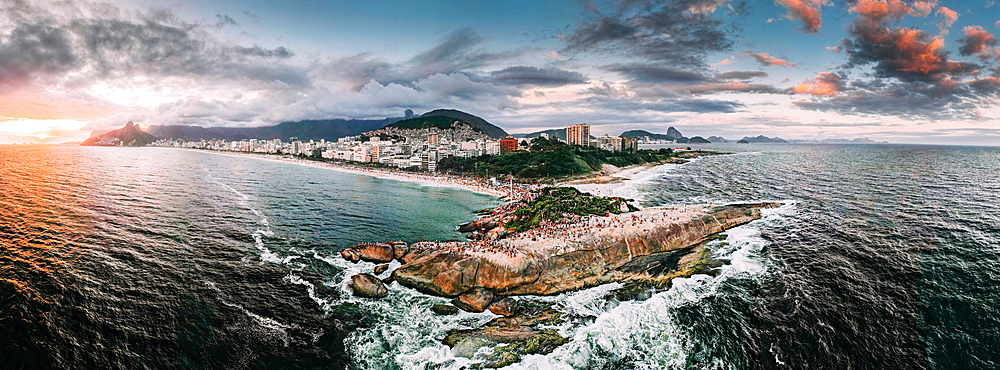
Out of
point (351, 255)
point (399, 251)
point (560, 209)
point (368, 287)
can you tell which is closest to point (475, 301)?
point (368, 287)

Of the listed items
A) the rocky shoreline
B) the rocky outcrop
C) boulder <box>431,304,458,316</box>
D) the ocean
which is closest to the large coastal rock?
the rocky shoreline

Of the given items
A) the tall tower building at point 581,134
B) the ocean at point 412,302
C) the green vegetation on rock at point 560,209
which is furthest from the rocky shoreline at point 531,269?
the tall tower building at point 581,134

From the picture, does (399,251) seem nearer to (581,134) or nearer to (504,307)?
(504,307)

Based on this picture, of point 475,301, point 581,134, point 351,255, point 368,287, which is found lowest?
point 475,301

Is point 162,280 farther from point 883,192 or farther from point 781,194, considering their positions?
point 883,192

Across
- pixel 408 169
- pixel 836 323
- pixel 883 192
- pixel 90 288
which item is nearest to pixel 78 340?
pixel 90 288

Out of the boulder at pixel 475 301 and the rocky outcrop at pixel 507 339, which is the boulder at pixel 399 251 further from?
the rocky outcrop at pixel 507 339
